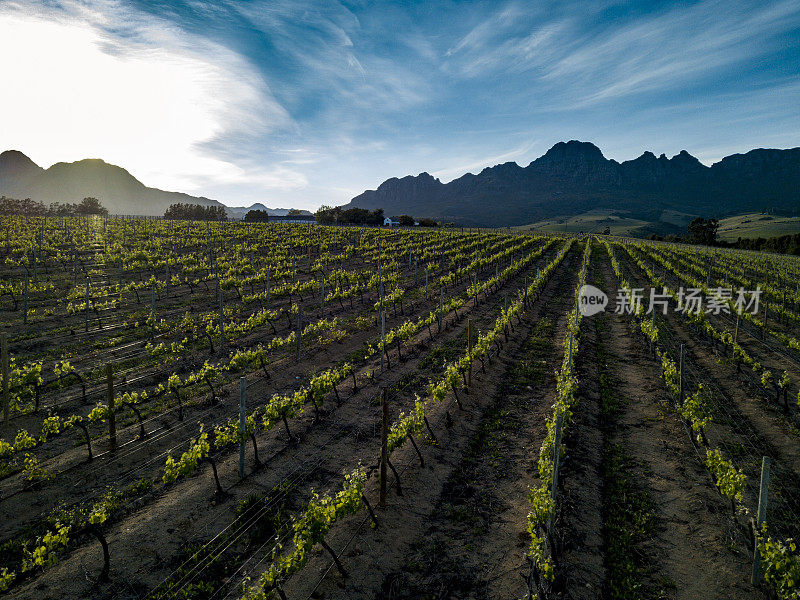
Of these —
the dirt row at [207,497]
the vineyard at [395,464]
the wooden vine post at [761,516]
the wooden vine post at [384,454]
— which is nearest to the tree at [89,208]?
the vineyard at [395,464]

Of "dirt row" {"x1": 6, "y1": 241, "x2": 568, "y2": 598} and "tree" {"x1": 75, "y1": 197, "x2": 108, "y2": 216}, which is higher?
"tree" {"x1": 75, "y1": 197, "x2": 108, "y2": 216}

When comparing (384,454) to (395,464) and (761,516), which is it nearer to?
(395,464)

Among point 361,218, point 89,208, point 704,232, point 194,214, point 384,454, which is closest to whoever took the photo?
point 384,454

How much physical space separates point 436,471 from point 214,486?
478 centimetres

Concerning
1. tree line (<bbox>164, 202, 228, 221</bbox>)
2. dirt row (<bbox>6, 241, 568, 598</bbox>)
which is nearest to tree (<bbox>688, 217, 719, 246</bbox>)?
dirt row (<bbox>6, 241, 568, 598</bbox>)

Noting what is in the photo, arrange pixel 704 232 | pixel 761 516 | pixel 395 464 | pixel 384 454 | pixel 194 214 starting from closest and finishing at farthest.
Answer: pixel 761 516
pixel 384 454
pixel 395 464
pixel 704 232
pixel 194 214

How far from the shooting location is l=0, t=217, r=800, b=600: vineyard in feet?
19.6

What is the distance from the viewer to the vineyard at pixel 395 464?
598 centimetres

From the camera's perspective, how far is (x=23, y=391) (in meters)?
11.2

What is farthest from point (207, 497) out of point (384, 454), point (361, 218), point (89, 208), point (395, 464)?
point (89, 208)

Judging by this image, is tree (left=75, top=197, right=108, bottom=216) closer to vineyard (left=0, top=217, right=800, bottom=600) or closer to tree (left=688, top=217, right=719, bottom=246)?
vineyard (left=0, top=217, right=800, bottom=600)

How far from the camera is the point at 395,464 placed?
8.87 metres

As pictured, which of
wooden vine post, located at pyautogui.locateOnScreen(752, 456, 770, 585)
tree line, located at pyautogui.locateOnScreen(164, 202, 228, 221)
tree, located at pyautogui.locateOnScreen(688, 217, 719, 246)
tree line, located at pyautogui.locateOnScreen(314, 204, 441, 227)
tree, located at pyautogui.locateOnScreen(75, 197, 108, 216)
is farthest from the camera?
tree, located at pyautogui.locateOnScreen(75, 197, 108, 216)

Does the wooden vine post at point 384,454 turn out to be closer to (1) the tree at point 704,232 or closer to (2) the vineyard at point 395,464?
(2) the vineyard at point 395,464
